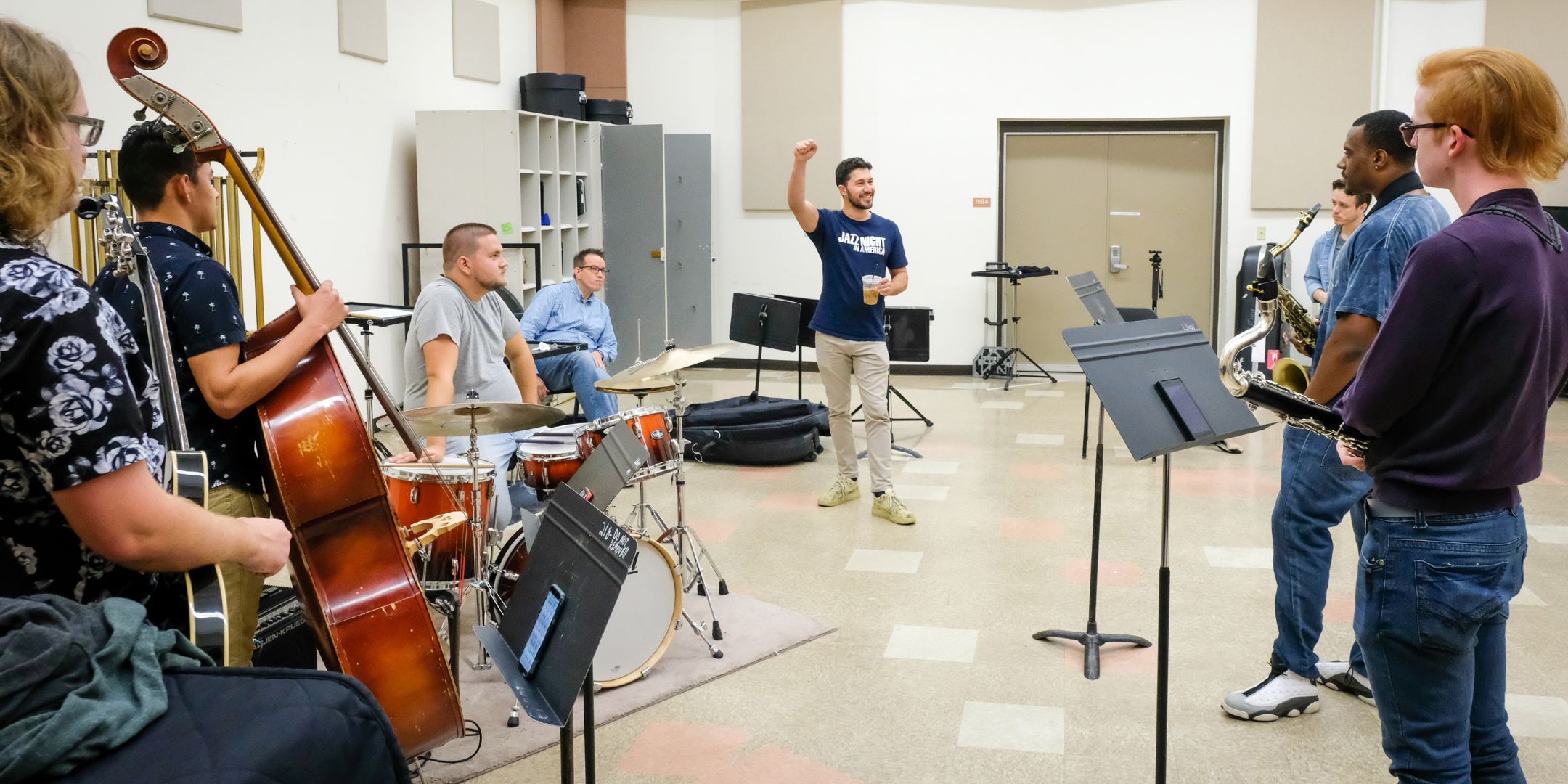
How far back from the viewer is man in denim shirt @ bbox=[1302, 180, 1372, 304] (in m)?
5.40

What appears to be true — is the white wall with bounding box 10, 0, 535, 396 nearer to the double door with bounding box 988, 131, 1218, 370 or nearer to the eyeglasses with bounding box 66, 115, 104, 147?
the eyeglasses with bounding box 66, 115, 104, 147

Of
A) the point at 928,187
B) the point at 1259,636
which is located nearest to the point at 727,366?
the point at 928,187

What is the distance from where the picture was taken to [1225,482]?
6219 mm

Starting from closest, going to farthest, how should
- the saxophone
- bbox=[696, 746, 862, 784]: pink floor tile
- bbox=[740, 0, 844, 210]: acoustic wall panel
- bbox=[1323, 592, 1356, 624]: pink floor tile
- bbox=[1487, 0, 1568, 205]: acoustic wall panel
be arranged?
the saxophone → bbox=[696, 746, 862, 784]: pink floor tile → bbox=[1323, 592, 1356, 624]: pink floor tile → bbox=[1487, 0, 1568, 205]: acoustic wall panel → bbox=[740, 0, 844, 210]: acoustic wall panel

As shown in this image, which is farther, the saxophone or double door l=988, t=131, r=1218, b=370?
double door l=988, t=131, r=1218, b=370

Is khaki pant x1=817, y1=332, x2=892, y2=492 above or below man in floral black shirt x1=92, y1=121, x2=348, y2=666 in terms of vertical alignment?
below

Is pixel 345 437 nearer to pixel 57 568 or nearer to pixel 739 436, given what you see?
pixel 57 568

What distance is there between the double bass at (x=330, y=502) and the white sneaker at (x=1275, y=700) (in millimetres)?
2103

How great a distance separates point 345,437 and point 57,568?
842 millimetres

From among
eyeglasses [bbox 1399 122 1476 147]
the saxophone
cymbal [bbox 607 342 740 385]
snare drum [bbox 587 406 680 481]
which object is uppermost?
eyeglasses [bbox 1399 122 1476 147]

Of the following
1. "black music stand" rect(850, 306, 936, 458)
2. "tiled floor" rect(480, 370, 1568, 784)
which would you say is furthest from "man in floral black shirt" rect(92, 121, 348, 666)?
"black music stand" rect(850, 306, 936, 458)

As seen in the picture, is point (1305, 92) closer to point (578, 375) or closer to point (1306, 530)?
point (578, 375)

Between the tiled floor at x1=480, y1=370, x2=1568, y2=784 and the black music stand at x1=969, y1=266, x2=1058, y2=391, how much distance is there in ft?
10.6

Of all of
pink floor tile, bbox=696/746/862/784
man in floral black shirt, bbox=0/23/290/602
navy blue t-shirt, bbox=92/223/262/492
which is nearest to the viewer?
man in floral black shirt, bbox=0/23/290/602
